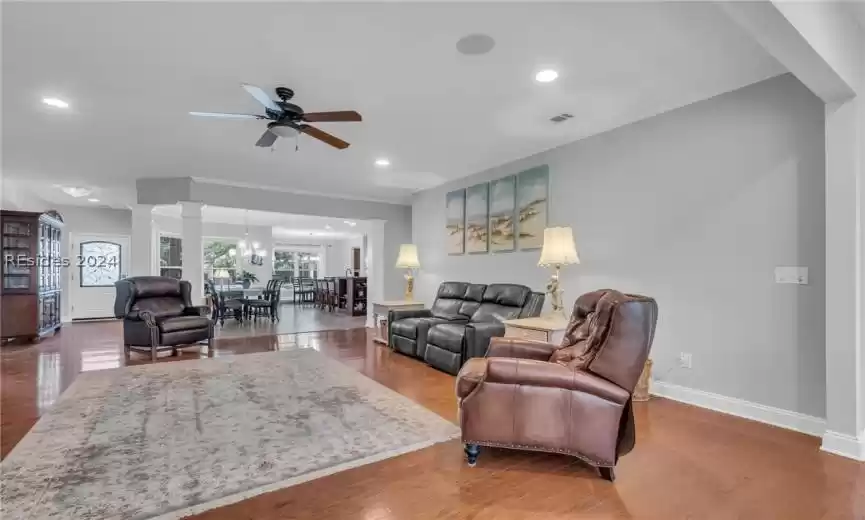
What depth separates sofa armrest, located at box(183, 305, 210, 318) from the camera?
231 inches

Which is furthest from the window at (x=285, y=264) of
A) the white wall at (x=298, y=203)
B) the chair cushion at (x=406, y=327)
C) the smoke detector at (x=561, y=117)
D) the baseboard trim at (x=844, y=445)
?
the baseboard trim at (x=844, y=445)

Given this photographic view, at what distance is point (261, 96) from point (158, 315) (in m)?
4.11

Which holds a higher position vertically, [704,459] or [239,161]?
[239,161]

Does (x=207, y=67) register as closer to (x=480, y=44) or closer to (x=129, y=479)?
(x=480, y=44)

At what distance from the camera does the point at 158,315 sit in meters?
5.48

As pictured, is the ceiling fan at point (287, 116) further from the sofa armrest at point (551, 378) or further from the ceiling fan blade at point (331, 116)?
the sofa armrest at point (551, 378)

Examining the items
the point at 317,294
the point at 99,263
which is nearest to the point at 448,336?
the point at 317,294

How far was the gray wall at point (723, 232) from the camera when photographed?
2891 millimetres

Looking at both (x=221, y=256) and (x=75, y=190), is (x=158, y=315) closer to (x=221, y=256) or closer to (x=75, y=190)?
(x=75, y=190)

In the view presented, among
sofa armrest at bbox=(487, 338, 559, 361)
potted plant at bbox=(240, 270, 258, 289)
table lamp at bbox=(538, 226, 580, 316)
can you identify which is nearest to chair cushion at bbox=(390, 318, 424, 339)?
table lamp at bbox=(538, 226, 580, 316)

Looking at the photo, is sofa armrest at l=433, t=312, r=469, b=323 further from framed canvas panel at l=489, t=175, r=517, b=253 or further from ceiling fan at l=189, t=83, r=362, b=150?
ceiling fan at l=189, t=83, r=362, b=150

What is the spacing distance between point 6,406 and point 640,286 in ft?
18.1

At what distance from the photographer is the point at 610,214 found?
13.7 feet

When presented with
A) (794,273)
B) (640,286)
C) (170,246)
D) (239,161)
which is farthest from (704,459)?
(170,246)
